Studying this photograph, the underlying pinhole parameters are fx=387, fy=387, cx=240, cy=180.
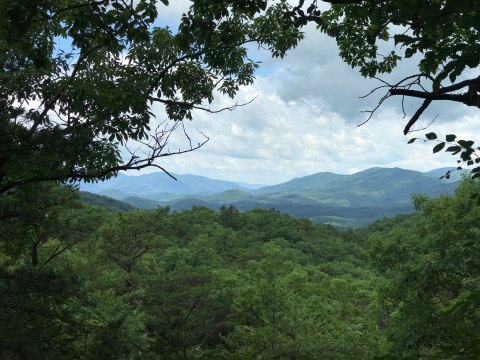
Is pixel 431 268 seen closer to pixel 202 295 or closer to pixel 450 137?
pixel 450 137

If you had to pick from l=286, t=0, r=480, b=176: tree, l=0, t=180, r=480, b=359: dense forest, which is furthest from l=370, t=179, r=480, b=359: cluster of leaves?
l=286, t=0, r=480, b=176: tree

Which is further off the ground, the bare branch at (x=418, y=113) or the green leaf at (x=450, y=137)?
the bare branch at (x=418, y=113)

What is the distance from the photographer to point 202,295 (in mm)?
22188

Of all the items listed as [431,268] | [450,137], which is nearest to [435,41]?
[450,137]

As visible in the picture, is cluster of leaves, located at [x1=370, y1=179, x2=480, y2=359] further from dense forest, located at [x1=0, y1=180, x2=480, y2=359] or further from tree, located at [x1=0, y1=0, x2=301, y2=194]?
tree, located at [x1=0, y1=0, x2=301, y2=194]

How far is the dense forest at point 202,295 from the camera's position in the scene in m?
7.46

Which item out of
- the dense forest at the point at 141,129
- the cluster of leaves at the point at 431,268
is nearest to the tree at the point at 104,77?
the dense forest at the point at 141,129

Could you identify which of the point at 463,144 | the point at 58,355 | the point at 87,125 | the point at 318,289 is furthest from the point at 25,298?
the point at 318,289

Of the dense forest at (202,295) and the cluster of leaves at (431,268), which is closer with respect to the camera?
the dense forest at (202,295)

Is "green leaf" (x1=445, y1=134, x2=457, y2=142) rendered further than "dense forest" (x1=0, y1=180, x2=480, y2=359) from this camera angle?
No

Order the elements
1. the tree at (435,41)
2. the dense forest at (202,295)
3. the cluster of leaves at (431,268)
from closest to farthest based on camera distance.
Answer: the tree at (435,41), the dense forest at (202,295), the cluster of leaves at (431,268)

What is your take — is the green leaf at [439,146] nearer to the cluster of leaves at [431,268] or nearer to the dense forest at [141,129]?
the dense forest at [141,129]

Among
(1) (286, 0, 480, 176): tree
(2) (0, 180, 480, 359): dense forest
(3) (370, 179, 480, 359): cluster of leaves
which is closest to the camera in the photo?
(1) (286, 0, 480, 176): tree

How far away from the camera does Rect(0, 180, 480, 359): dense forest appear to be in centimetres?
746
